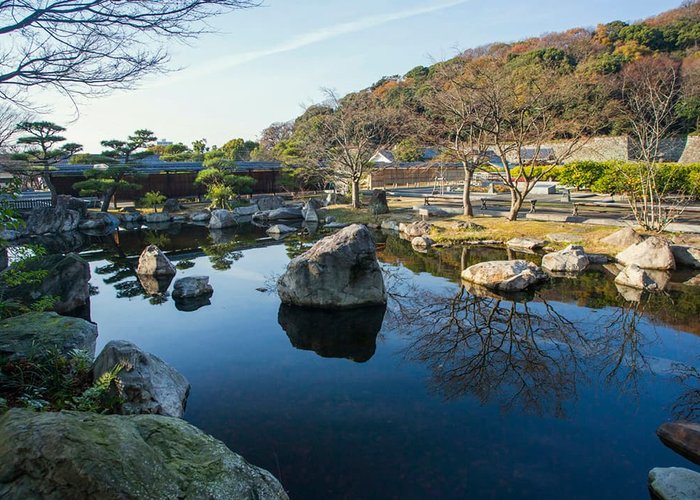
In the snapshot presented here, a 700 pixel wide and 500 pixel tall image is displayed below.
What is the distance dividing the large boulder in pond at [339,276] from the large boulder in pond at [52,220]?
58.6ft

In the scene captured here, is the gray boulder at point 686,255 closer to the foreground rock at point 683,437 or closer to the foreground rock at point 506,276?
the foreground rock at point 506,276

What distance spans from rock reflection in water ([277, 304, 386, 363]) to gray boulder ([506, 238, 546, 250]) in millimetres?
7474

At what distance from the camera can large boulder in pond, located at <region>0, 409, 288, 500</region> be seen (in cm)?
241

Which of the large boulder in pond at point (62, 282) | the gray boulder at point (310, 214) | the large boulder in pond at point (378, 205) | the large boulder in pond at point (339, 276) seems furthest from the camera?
the gray boulder at point (310, 214)

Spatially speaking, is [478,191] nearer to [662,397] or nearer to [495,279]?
[495,279]

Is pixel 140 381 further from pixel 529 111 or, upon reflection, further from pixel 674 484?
pixel 529 111

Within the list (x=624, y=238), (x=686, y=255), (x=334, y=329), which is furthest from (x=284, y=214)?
(x=686, y=255)

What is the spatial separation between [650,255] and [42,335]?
13775 millimetres

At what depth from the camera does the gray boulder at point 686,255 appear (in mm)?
12195

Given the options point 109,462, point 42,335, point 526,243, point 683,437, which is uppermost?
point 109,462

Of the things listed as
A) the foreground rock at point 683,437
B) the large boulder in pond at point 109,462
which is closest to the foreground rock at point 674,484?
the foreground rock at point 683,437

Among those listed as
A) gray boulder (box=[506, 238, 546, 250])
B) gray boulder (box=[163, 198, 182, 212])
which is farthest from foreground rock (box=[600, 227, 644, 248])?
gray boulder (box=[163, 198, 182, 212])

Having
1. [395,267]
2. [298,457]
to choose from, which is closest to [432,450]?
[298,457]

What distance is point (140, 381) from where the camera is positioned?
527cm
